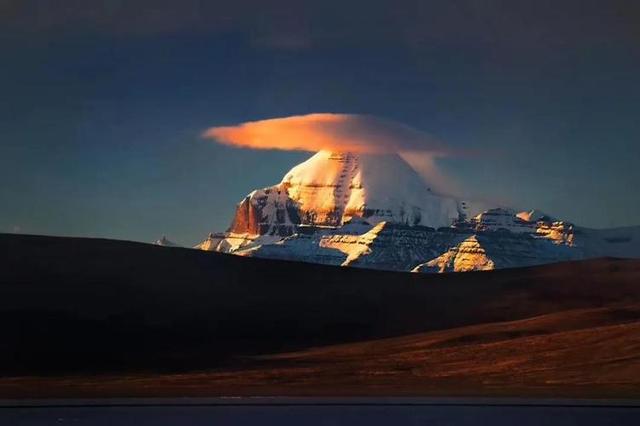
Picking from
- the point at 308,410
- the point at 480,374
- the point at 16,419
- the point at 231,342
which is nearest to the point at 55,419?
the point at 16,419

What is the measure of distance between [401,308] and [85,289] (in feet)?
56.6

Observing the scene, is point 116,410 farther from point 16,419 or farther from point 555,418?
point 555,418

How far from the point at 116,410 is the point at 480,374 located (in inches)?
809

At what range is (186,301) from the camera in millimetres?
51469

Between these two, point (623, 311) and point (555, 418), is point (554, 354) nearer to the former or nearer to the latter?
point (623, 311)

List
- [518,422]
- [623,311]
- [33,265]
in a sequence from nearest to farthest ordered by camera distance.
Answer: [518,422] → [623,311] → [33,265]

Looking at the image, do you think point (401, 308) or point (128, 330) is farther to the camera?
point (401, 308)

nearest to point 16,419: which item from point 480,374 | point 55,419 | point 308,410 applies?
point 55,419

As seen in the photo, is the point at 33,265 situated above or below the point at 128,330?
above

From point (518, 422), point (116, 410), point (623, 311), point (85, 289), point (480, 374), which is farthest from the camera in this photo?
point (85, 289)

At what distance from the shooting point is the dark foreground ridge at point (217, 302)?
125 ft

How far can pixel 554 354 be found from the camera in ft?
96.2

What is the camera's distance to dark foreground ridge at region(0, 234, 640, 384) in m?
38.1

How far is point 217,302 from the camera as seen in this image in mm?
52219
